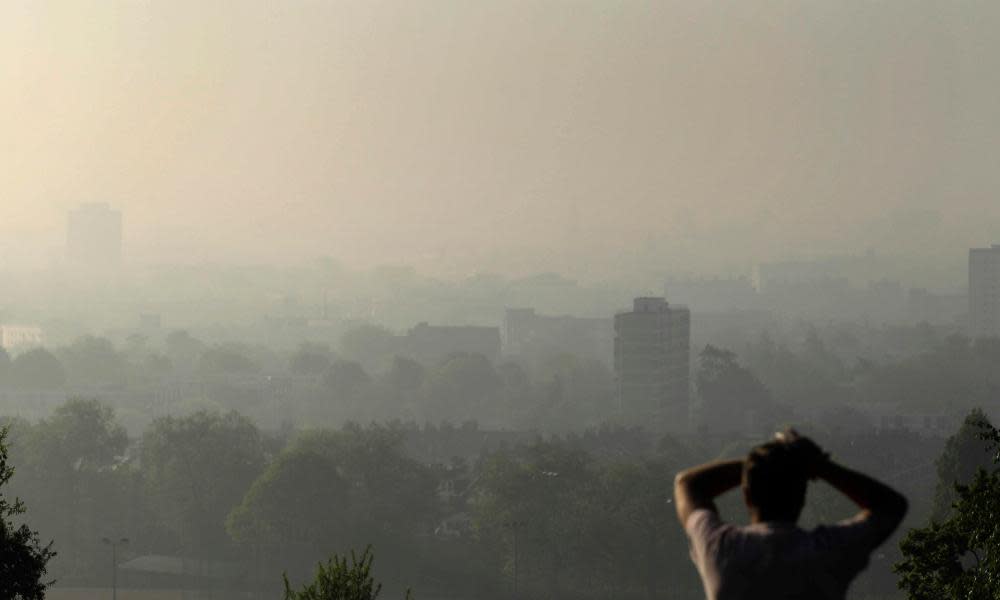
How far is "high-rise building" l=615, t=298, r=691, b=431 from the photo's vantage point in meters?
113

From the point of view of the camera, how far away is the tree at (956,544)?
766 inches

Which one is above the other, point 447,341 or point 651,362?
point 447,341

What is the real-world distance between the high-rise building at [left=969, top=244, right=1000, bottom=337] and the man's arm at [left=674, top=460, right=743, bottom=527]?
175878mm

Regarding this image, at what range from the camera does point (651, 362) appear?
117m

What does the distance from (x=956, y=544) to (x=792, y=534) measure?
16.1 metres

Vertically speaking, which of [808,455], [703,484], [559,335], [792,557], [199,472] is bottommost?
[199,472]

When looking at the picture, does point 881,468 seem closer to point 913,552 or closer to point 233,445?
point 233,445

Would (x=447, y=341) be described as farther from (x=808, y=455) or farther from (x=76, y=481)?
(x=808, y=455)

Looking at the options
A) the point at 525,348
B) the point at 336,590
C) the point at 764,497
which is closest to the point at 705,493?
the point at 764,497

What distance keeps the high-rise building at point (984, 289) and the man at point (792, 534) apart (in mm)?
176006

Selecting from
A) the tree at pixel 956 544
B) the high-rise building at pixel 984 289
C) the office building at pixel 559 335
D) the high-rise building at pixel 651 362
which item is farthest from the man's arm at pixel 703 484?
the high-rise building at pixel 984 289

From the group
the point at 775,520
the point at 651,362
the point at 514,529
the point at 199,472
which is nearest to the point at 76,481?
the point at 199,472

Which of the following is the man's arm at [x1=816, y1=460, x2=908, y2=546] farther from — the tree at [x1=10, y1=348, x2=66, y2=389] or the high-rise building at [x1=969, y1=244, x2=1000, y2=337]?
the high-rise building at [x1=969, y1=244, x2=1000, y2=337]

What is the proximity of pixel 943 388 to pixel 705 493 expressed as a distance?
113m
